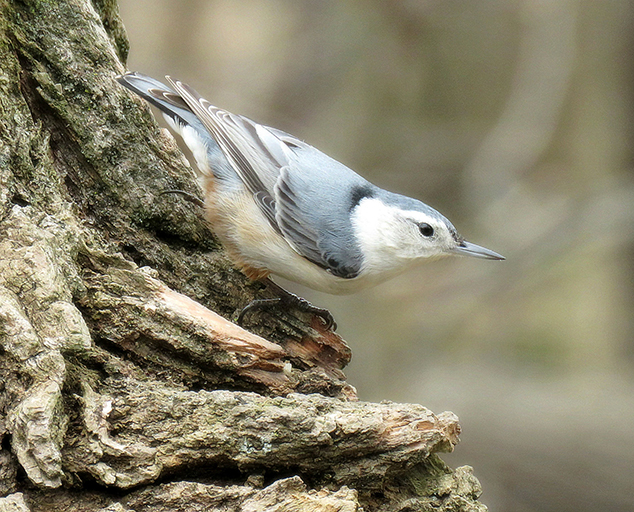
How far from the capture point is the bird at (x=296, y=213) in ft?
8.41

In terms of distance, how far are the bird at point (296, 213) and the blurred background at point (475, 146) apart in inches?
76.3

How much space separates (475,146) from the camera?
535 centimetres

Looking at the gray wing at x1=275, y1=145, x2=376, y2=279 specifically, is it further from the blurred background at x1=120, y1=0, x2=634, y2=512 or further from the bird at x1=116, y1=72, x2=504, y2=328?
the blurred background at x1=120, y1=0, x2=634, y2=512

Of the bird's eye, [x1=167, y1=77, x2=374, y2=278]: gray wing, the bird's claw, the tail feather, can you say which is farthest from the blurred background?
the bird's claw

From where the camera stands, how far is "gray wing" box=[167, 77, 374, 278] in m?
2.61

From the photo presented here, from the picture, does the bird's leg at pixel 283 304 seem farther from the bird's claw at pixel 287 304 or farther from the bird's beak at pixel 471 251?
the bird's beak at pixel 471 251

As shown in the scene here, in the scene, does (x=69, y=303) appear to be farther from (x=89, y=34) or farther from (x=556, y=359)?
(x=556, y=359)

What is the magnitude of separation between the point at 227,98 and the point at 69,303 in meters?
3.34

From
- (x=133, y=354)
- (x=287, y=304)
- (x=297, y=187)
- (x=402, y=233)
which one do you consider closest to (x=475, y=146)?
(x=402, y=233)

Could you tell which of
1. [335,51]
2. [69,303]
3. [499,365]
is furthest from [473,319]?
[69,303]

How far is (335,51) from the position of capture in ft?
16.6

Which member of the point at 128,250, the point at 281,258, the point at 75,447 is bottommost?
the point at 75,447

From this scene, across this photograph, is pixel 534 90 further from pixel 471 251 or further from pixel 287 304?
pixel 287 304

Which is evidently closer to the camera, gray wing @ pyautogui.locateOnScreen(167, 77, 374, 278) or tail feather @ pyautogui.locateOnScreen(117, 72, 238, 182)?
gray wing @ pyautogui.locateOnScreen(167, 77, 374, 278)
